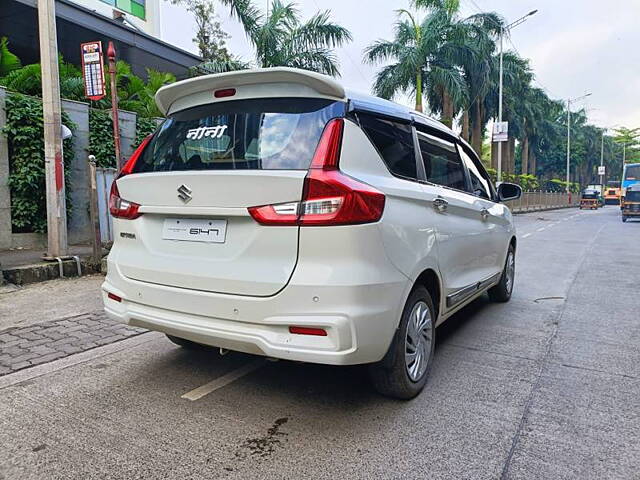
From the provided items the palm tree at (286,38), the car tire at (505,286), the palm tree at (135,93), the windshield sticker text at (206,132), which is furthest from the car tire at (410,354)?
the palm tree at (286,38)

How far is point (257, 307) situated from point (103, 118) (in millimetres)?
8080

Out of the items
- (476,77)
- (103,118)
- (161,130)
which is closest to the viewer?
(161,130)

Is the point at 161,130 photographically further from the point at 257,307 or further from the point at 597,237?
the point at 597,237

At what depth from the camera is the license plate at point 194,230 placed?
2877mm

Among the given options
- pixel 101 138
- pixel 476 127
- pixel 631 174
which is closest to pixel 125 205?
pixel 101 138

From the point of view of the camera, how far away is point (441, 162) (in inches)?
161

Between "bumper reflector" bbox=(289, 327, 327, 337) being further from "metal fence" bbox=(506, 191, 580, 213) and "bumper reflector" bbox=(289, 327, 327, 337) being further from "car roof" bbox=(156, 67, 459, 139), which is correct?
"metal fence" bbox=(506, 191, 580, 213)

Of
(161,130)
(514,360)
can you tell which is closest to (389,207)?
(161,130)

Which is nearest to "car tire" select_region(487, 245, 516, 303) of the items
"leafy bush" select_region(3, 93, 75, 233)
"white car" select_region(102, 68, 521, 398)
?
"white car" select_region(102, 68, 521, 398)

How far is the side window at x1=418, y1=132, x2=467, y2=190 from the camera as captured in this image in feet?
12.5

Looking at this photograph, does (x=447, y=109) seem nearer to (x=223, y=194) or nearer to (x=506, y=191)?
(x=506, y=191)

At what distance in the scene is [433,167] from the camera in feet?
12.7

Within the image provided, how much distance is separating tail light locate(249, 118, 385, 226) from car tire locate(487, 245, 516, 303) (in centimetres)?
367

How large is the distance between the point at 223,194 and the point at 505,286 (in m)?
4.28
